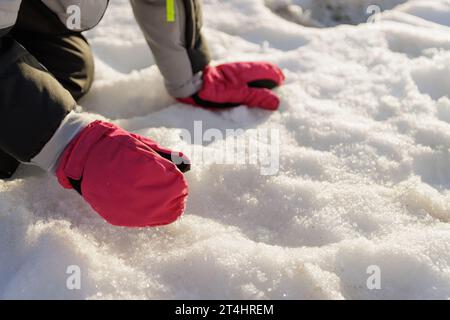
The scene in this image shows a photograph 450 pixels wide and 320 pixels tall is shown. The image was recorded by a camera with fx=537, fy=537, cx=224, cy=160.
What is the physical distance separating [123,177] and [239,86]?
575mm

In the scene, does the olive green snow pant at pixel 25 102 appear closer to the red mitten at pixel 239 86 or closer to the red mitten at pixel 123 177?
the red mitten at pixel 123 177

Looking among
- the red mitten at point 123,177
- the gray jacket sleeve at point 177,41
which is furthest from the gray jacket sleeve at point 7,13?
the gray jacket sleeve at point 177,41

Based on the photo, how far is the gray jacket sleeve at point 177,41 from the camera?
1.30 m

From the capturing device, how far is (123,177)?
0.88m

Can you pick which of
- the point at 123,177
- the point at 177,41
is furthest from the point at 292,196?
the point at 177,41

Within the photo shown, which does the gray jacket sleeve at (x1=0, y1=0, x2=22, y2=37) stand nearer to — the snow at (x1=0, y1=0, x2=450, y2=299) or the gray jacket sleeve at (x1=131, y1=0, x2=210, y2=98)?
the snow at (x1=0, y1=0, x2=450, y2=299)

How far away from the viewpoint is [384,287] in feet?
2.89

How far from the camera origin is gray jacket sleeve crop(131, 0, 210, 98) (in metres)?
1.30

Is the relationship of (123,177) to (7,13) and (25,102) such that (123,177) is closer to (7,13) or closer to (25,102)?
(25,102)

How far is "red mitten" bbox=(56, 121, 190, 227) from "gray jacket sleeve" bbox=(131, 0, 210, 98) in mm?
457

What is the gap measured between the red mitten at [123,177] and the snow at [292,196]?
7 cm

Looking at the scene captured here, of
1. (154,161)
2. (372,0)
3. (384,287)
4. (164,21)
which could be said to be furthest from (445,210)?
(372,0)

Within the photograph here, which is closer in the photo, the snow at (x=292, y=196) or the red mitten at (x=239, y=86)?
the snow at (x=292, y=196)

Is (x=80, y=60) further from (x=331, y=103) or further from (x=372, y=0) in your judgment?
(x=372, y=0)
